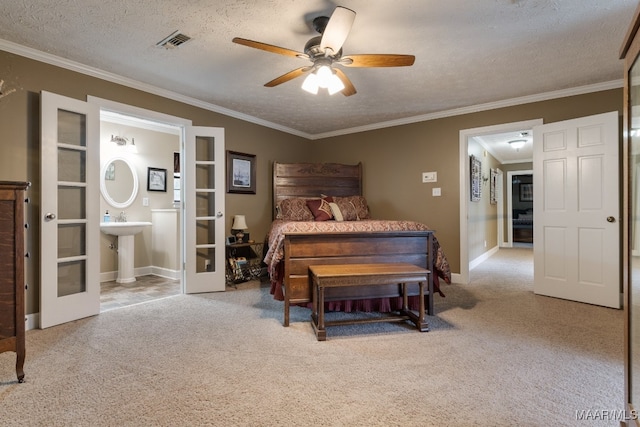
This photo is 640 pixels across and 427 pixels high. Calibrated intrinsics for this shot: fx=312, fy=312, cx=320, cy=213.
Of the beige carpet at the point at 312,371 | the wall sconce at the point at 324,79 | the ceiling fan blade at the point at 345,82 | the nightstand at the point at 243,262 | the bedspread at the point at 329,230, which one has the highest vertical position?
the ceiling fan blade at the point at 345,82

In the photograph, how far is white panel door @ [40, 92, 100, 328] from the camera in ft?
8.73

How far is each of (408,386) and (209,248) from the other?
2.97 meters

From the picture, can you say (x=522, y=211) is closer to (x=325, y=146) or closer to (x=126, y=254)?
(x=325, y=146)

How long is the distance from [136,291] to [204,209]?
4.44 ft

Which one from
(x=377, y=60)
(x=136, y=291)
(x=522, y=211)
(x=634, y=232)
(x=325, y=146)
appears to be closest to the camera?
(x=634, y=232)

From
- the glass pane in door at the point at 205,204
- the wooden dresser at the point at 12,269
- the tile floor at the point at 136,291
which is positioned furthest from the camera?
the glass pane in door at the point at 205,204

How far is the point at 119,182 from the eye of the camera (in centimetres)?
481

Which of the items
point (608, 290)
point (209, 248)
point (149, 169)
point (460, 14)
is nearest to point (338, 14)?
point (460, 14)

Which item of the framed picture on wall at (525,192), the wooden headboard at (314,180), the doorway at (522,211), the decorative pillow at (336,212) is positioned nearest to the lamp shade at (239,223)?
the wooden headboard at (314,180)

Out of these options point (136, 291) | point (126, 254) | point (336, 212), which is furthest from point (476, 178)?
point (126, 254)

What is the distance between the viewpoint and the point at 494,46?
8.56 feet

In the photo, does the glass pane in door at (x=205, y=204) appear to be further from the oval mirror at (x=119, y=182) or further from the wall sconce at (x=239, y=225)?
the oval mirror at (x=119, y=182)

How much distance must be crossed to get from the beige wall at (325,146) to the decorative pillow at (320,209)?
0.86m

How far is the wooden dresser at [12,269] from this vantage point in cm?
172
